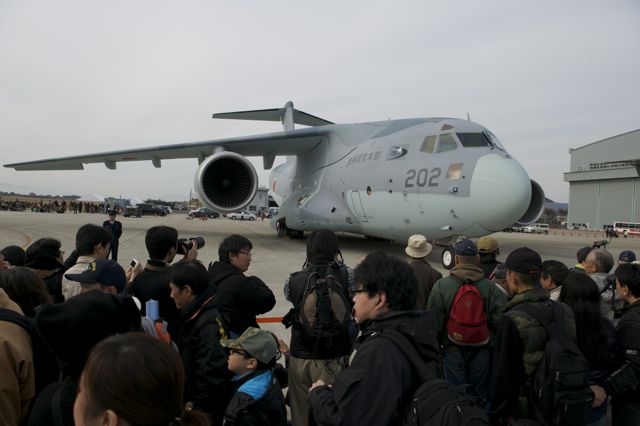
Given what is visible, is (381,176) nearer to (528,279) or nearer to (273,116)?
(528,279)

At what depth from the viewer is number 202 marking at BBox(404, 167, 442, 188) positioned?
9875mm

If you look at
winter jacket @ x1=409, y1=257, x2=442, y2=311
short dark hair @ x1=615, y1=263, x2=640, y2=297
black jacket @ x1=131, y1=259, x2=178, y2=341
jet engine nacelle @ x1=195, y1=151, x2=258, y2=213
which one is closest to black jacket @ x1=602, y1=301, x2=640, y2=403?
short dark hair @ x1=615, y1=263, x2=640, y2=297

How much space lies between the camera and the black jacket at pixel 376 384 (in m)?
1.62

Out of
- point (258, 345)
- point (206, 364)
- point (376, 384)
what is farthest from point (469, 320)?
point (206, 364)

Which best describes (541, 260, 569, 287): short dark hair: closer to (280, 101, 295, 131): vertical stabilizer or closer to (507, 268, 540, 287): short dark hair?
(507, 268, 540, 287): short dark hair

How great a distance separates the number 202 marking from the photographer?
735 centimetres

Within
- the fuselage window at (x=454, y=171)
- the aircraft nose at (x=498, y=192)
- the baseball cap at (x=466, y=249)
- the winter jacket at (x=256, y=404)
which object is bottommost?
the winter jacket at (x=256, y=404)

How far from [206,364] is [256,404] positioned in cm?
51

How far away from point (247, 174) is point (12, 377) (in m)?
12.6

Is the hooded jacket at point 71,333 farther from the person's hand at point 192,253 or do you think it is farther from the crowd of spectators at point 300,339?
the person's hand at point 192,253

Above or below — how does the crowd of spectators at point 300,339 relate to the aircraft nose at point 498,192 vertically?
below

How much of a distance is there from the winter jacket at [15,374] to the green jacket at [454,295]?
8.20 feet

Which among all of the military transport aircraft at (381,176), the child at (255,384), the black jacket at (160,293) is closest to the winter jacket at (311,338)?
the child at (255,384)

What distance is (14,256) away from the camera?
4.32 m
